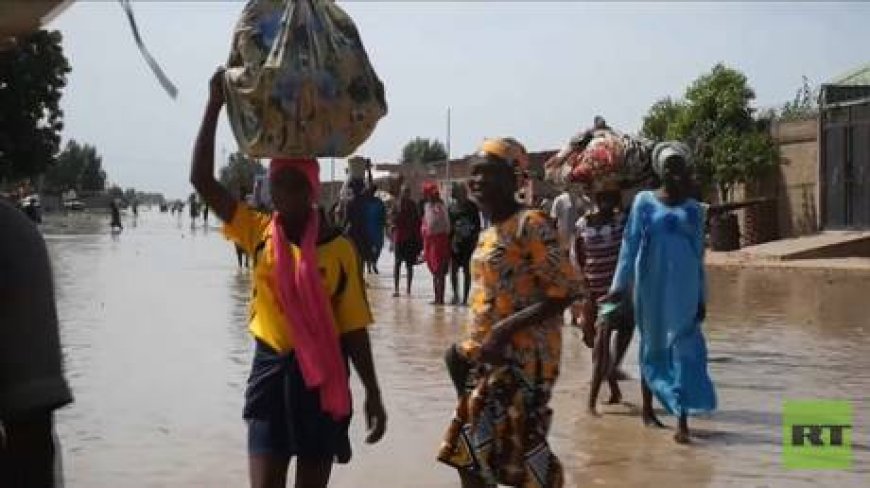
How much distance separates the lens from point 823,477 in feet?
20.0

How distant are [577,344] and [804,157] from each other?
2125 centimetres

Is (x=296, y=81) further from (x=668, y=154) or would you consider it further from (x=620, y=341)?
(x=620, y=341)

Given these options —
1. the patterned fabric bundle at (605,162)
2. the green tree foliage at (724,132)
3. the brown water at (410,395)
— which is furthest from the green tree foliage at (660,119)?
the patterned fabric bundle at (605,162)

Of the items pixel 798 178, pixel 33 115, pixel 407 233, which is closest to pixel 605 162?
pixel 407 233

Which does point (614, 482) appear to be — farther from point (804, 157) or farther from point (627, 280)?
point (804, 157)

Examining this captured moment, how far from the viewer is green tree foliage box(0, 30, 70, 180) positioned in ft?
177

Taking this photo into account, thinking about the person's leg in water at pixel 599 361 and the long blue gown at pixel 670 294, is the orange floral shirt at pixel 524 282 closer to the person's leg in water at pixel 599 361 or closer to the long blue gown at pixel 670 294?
the long blue gown at pixel 670 294

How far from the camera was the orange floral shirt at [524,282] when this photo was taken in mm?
4582

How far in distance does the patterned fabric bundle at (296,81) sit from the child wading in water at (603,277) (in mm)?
4051

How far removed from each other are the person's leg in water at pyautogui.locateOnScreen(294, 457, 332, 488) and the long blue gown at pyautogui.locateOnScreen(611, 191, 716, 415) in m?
3.28

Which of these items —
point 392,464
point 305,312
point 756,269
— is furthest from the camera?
point 756,269

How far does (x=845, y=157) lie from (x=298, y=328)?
87.9 feet

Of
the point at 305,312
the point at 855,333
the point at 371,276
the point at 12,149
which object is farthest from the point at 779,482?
the point at 12,149

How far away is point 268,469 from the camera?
13.3ft
